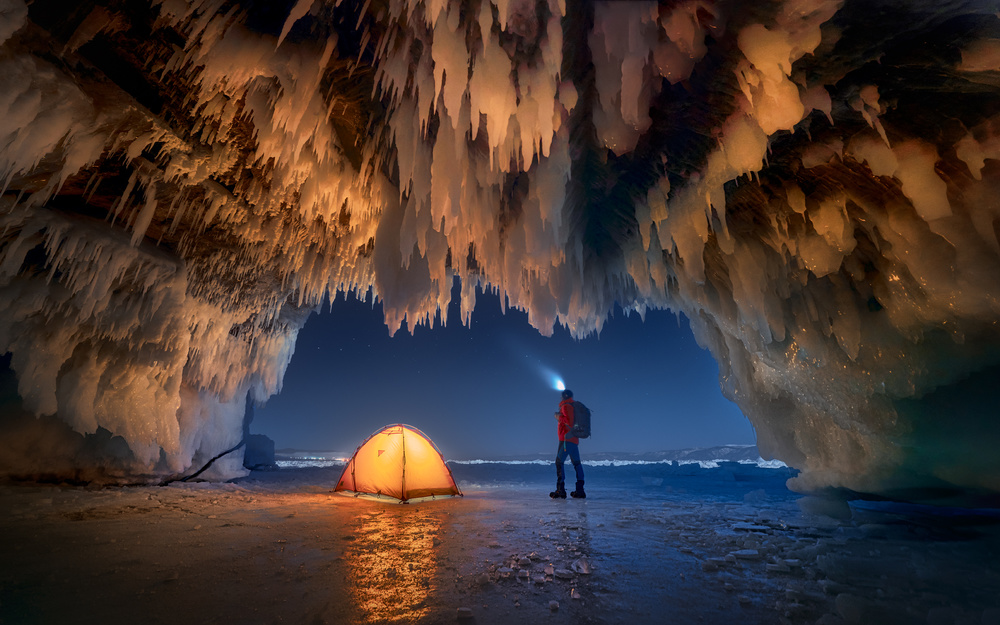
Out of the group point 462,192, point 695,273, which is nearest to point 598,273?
point 695,273

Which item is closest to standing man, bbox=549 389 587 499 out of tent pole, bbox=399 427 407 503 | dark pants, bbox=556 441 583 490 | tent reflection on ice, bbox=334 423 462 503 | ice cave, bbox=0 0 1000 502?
dark pants, bbox=556 441 583 490

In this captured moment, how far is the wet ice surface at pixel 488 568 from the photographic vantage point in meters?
1.86

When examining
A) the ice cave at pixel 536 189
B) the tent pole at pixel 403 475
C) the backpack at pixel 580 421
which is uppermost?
the ice cave at pixel 536 189

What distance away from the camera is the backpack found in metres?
7.44

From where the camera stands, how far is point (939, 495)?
5645 mm

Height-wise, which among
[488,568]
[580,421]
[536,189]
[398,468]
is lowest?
[398,468]

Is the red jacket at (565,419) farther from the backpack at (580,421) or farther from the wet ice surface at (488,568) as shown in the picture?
the wet ice surface at (488,568)

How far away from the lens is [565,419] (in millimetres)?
7578

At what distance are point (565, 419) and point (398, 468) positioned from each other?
3.14 meters

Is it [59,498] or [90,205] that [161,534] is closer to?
[59,498]

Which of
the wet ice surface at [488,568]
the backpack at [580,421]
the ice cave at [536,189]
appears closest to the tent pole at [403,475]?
the wet ice surface at [488,568]

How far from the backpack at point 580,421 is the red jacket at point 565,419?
6 cm

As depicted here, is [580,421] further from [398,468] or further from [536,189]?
[536,189]

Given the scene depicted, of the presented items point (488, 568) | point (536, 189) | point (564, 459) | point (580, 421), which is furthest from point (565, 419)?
point (488, 568)
